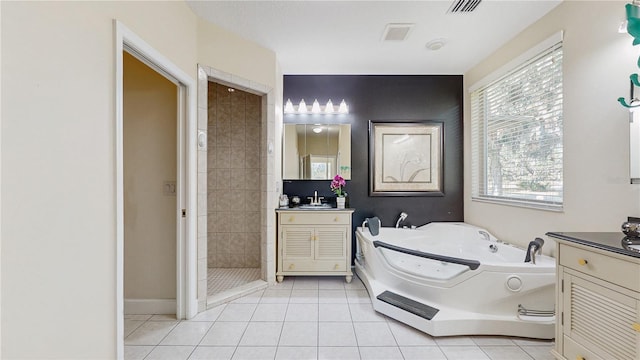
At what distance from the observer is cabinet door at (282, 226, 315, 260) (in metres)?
3.04

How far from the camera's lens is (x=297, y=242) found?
305 cm

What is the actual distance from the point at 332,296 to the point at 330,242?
573 millimetres

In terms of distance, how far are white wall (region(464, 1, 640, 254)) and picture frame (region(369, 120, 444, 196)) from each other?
4.31 feet

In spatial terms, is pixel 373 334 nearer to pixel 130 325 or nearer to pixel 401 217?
pixel 401 217

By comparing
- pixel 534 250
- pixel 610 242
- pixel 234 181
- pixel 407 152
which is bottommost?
pixel 534 250

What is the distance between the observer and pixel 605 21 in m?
1.80

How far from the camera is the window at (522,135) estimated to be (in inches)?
87.7

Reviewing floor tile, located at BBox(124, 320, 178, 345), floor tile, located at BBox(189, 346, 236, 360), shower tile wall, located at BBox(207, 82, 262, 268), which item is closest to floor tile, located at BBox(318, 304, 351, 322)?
floor tile, located at BBox(189, 346, 236, 360)

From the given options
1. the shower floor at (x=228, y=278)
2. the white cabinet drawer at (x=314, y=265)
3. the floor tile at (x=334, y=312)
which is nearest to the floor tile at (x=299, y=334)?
the floor tile at (x=334, y=312)

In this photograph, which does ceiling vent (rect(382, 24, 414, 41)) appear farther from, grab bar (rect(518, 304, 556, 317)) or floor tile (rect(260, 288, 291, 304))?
floor tile (rect(260, 288, 291, 304))

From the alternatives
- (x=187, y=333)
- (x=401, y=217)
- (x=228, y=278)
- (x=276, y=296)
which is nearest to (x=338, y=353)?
(x=276, y=296)

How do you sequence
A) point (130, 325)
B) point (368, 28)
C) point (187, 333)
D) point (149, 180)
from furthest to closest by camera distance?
point (368, 28) < point (149, 180) < point (130, 325) < point (187, 333)

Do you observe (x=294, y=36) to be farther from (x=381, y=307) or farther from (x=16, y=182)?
(x=381, y=307)

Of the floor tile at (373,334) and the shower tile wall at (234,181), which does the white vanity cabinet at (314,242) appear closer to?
the shower tile wall at (234,181)
